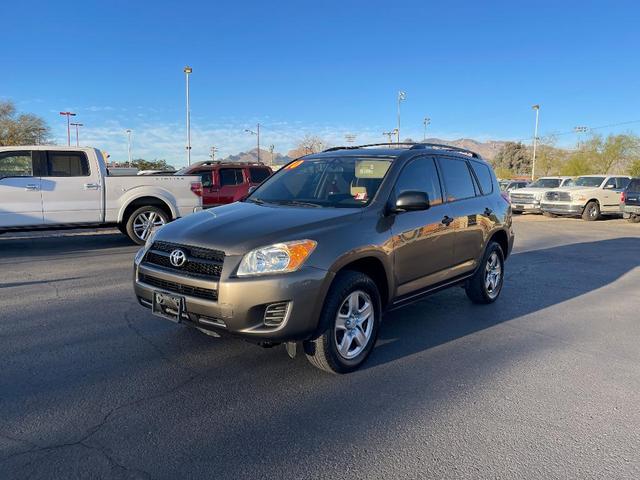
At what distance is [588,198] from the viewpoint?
19.0m

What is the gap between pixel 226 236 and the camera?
3.60m

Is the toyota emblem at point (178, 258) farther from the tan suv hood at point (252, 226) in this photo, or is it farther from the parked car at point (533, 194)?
the parked car at point (533, 194)

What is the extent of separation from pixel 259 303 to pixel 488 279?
12.2ft

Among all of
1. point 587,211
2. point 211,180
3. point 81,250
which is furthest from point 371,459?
point 587,211

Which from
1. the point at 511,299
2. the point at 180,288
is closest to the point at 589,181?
the point at 511,299

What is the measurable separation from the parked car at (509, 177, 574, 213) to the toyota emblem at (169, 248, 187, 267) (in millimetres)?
19536

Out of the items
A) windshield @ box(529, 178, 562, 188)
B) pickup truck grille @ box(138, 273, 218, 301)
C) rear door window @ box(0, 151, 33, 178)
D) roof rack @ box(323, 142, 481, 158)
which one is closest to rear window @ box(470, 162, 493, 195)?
roof rack @ box(323, 142, 481, 158)

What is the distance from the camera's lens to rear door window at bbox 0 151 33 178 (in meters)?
8.98

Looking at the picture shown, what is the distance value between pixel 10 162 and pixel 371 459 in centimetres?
909

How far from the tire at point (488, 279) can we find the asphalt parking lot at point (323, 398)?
199 mm

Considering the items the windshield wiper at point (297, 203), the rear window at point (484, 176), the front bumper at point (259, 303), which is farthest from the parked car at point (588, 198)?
the front bumper at point (259, 303)

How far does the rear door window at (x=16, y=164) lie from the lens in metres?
8.98

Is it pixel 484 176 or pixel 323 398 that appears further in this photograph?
pixel 484 176

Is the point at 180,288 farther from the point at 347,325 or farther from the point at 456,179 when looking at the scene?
the point at 456,179
